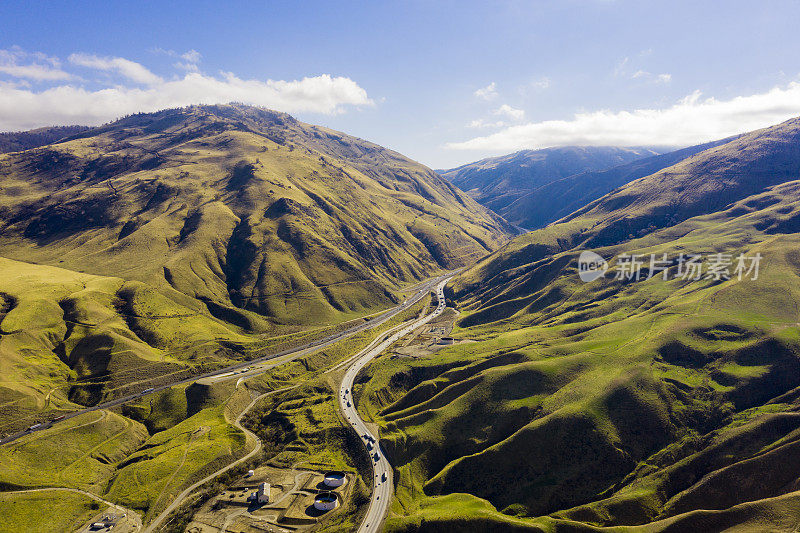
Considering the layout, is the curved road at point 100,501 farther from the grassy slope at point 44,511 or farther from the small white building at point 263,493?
the small white building at point 263,493

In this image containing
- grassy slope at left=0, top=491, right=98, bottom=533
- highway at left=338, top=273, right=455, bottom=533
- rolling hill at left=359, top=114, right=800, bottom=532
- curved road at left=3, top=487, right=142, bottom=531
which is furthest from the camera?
curved road at left=3, top=487, right=142, bottom=531

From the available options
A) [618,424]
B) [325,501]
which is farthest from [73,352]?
[618,424]

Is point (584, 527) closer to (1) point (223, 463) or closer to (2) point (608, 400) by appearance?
(2) point (608, 400)

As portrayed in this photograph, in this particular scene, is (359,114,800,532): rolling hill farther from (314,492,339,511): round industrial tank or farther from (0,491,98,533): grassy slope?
(0,491,98,533): grassy slope

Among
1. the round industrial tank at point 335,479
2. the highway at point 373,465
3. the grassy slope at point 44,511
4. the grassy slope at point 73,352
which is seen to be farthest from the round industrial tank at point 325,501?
the grassy slope at point 73,352

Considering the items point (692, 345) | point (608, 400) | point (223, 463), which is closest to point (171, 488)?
point (223, 463)

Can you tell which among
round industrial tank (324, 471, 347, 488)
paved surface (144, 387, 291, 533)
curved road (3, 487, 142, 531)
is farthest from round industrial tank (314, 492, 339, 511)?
curved road (3, 487, 142, 531)

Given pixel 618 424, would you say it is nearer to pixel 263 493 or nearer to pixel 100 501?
pixel 263 493
